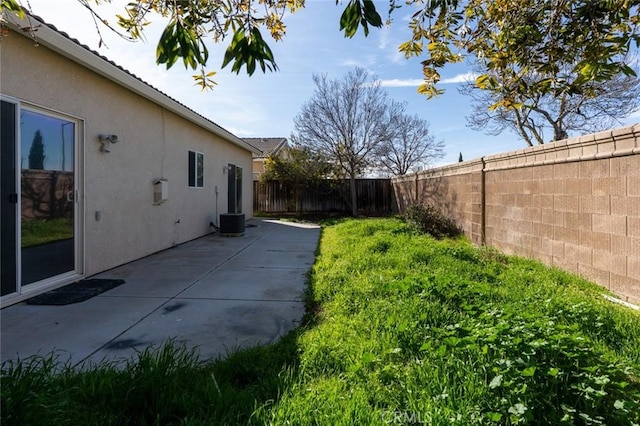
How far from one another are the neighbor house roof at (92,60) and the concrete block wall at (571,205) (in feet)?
18.0

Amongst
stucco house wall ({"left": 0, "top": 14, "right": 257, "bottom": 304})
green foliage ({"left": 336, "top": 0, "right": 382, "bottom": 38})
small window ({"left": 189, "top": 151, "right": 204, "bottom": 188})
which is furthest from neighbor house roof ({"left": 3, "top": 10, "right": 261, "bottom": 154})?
green foliage ({"left": 336, "top": 0, "right": 382, "bottom": 38})

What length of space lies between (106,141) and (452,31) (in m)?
5.50

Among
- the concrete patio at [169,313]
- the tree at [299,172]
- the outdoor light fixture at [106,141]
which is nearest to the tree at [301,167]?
the tree at [299,172]

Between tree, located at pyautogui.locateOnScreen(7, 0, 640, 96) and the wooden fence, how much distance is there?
14.3 metres

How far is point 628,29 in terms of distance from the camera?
2730 millimetres

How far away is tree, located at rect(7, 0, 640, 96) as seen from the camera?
2.15m

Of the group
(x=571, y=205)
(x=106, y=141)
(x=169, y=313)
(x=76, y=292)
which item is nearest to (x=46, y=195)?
(x=76, y=292)

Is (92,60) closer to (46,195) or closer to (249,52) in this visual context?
(46,195)

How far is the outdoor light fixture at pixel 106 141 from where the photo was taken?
5.78 meters

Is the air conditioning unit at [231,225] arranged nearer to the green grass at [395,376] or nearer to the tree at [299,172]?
the tree at [299,172]

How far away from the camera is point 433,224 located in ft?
30.7

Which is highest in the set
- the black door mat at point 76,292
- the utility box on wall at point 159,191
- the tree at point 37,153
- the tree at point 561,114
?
the tree at point 561,114

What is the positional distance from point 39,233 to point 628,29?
644 centimetres

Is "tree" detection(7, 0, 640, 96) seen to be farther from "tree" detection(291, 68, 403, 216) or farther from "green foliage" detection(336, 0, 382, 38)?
"tree" detection(291, 68, 403, 216)
